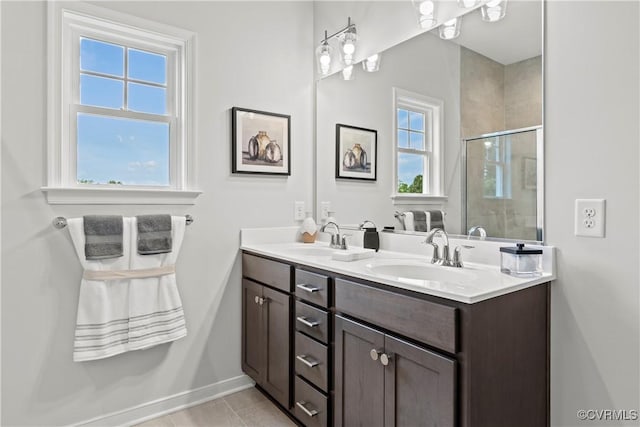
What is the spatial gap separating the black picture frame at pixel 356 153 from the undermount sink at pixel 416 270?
70 centimetres

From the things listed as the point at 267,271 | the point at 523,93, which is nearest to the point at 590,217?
the point at 523,93

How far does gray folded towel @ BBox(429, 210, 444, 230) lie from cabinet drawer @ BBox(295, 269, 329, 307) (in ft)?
2.10

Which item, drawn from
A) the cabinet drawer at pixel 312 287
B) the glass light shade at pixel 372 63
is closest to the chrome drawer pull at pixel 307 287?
the cabinet drawer at pixel 312 287

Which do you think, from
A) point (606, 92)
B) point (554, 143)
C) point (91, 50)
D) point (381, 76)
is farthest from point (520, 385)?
point (91, 50)

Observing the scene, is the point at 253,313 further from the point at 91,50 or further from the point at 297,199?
the point at 91,50

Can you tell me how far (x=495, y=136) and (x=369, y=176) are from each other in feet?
2.73

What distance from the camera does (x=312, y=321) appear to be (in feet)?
5.88

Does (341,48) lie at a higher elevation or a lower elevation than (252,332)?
higher

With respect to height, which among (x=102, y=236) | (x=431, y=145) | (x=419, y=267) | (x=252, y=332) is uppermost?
(x=431, y=145)

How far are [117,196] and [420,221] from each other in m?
1.59

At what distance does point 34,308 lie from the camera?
6.00 feet

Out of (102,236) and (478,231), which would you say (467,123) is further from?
(102,236)

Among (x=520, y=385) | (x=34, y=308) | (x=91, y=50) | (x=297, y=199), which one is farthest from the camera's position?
(x=297, y=199)

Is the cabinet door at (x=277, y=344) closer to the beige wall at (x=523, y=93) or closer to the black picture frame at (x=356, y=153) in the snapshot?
the black picture frame at (x=356, y=153)
